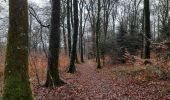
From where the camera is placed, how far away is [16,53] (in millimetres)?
7113

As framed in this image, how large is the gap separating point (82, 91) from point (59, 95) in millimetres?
1531

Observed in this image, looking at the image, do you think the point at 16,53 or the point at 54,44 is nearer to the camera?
the point at 16,53

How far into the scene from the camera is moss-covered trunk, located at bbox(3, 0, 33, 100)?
7.11 m

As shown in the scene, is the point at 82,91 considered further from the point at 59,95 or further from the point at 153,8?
the point at 153,8

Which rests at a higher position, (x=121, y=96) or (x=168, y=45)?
(x=168, y=45)

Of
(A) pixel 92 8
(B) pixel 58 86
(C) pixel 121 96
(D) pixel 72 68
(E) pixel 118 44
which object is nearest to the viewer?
(C) pixel 121 96

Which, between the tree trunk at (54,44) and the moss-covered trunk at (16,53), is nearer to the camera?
the moss-covered trunk at (16,53)

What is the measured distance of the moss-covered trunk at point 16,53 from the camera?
23.3 feet

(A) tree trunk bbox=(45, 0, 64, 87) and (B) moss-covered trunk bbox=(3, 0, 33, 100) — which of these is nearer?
(B) moss-covered trunk bbox=(3, 0, 33, 100)

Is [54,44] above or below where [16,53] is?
above

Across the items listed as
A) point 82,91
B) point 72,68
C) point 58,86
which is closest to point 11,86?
point 82,91

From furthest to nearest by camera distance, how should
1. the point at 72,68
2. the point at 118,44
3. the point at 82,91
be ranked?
the point at 118,44, the point at 72,68, the point at 82,91

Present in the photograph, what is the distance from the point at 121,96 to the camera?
10.9m

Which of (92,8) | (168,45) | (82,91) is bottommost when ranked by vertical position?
(82,91)
